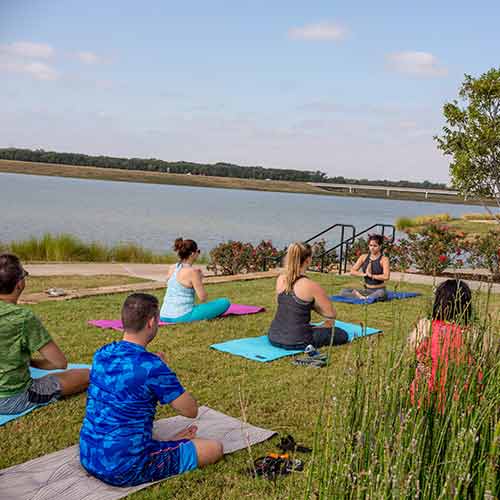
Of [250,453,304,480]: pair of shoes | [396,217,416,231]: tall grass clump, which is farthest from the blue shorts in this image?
[396,217,416,231]: tall grass clump

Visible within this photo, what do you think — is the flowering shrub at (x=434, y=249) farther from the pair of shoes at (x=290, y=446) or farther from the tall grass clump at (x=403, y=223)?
the tall grass clump at (x=403, y=223)

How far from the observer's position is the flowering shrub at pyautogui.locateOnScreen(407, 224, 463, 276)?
Answer: 35.5 feet

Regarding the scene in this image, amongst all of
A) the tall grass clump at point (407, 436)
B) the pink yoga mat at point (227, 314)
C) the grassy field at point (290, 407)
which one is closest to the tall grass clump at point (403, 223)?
the grassy field at point (290, 407)

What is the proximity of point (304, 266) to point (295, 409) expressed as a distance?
1572mm

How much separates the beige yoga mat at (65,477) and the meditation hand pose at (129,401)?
0.06m

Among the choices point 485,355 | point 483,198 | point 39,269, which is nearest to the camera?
point 485,355

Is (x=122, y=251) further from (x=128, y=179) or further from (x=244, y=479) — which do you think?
(x=128, y=179)

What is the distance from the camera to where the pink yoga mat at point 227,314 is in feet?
19.1

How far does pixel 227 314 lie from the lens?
6582 millimetres

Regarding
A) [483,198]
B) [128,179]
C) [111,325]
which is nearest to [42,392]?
[111,325]

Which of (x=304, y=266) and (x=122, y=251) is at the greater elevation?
(x=304, y=266)

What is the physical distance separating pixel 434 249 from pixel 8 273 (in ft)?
28.9

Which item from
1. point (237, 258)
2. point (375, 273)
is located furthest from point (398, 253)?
point (375, 273)

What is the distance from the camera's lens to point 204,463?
2.98 meters
